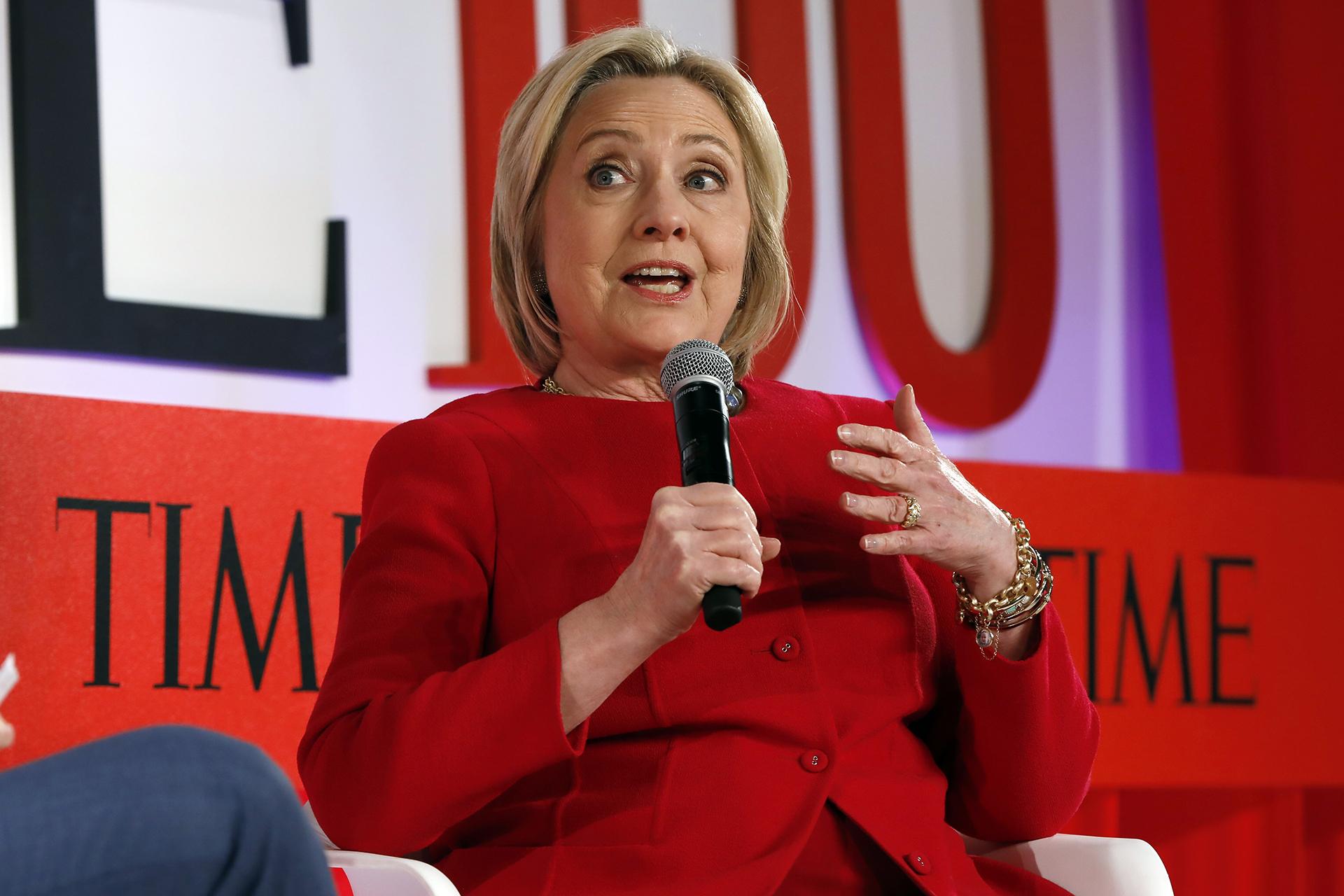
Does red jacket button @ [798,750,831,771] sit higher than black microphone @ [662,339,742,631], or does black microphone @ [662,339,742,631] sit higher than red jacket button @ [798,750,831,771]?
black microphone @ [662,339,742,631]

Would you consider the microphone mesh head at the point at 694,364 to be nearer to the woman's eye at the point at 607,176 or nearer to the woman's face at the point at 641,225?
the woman's face at the point at 641,225

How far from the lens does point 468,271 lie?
2881mm

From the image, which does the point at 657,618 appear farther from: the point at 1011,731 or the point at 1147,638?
the point at 1147,638

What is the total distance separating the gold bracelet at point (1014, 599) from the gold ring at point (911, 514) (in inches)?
4.5

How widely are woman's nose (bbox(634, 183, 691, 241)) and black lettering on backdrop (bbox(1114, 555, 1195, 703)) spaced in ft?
5.73

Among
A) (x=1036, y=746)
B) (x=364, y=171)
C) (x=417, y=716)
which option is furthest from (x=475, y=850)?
(x=364, y=171)

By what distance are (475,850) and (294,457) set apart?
108 cm

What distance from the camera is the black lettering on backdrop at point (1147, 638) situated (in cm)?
310

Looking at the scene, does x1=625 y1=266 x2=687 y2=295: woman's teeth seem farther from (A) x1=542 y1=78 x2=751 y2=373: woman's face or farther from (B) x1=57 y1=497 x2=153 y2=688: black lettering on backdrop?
(B) x1=57 y1=497 x2=153 y2=688: black lettering on backdrop

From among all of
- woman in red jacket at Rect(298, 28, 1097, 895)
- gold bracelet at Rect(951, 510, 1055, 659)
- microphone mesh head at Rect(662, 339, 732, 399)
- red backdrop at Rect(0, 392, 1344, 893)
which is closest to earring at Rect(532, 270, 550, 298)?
woman in red jacket at Rect(298, 28, 1097, 895)

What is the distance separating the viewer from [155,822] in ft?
2.98

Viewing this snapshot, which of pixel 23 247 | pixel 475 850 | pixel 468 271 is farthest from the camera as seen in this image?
pixel 468 271

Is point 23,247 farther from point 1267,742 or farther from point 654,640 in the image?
point 1267,742

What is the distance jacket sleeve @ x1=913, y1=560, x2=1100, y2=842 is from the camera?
1.55m
